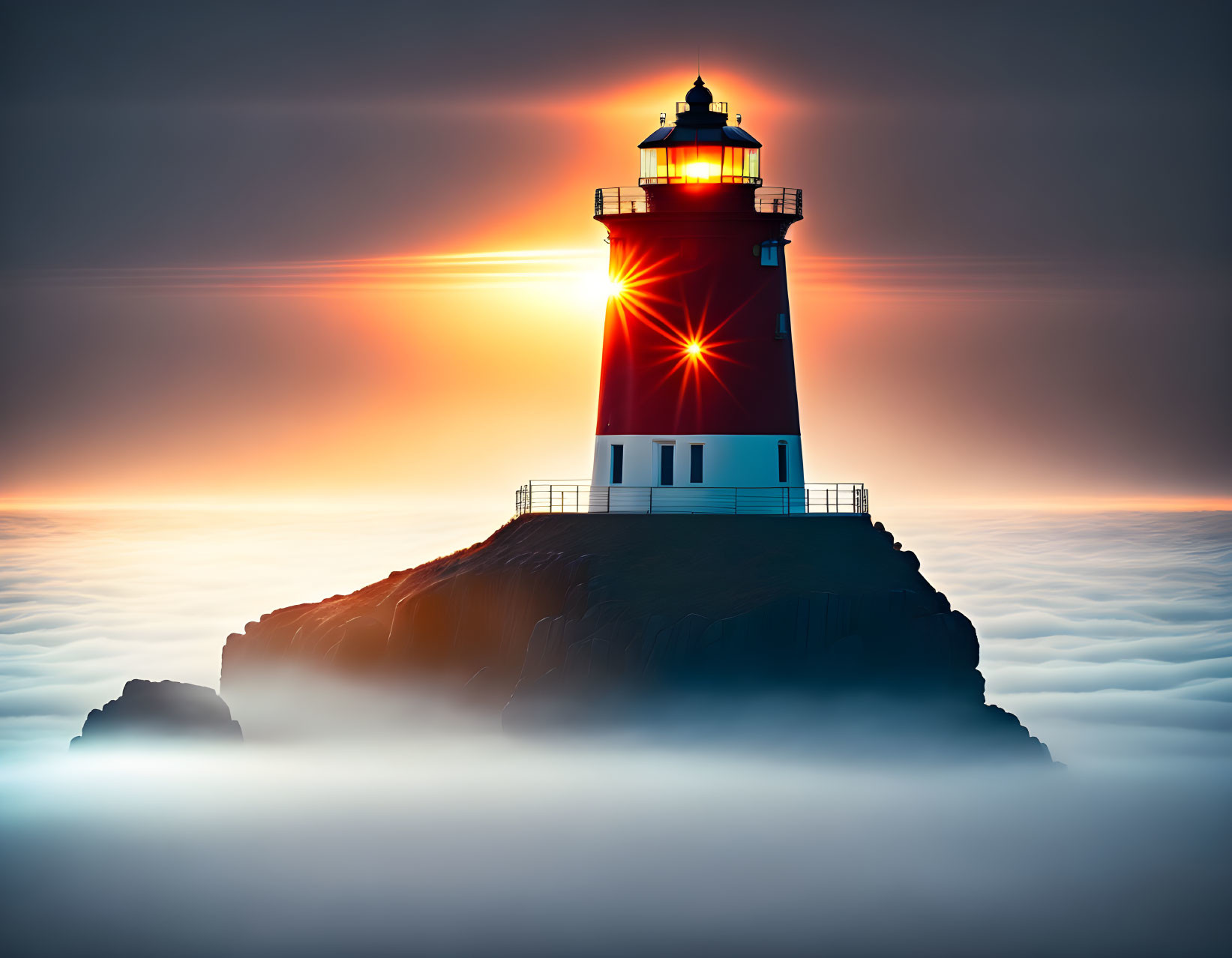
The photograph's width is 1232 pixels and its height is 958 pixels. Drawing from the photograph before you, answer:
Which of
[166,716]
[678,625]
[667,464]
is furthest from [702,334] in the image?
[166,716]

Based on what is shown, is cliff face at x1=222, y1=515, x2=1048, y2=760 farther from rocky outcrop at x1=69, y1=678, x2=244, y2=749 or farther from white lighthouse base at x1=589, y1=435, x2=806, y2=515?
rocky outcrop at x1=69, y1=678, x2=244, y2=749

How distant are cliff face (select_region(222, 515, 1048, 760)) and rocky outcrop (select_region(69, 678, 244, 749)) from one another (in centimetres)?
278

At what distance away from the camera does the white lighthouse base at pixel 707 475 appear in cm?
4806

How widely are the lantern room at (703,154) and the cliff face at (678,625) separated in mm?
8497

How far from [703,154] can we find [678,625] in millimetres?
12755

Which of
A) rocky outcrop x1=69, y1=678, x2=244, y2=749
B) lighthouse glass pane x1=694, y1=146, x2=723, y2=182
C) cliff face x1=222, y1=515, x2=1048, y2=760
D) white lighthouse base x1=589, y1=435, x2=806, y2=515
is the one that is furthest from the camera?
lighthouse glass pane x1=694, y1=146, x2=723, y2=182

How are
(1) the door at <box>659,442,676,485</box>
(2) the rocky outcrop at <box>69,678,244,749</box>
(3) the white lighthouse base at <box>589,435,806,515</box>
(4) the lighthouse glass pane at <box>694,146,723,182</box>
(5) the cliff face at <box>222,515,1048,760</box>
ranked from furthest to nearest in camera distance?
(4) the lighthouse glass pane at <box>694,146,723,182</box>
(1) the door at <box>659,442,676,485</box>
(3) the white lighthouse base at <box>589,435,806,515</box>
(2) the rocky outcrop at <box>69,678,244,749</box>
(5) the cliff face at <box>222,515,1048,760</box>

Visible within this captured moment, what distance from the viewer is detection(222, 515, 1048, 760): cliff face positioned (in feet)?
138

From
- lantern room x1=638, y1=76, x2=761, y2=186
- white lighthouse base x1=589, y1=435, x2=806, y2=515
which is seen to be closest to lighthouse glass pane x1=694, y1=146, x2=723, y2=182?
lantern room x1=638, y1=76, x2=761, y2=186

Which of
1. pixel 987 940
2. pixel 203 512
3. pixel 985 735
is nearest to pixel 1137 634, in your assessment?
pixel 985 735

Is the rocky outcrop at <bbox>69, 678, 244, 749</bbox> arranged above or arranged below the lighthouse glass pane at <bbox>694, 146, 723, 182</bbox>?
below

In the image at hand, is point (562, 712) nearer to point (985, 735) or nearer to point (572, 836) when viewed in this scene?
point (572, 836)

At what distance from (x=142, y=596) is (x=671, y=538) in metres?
57.6

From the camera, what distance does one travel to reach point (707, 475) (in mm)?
48188
